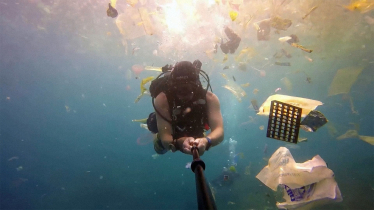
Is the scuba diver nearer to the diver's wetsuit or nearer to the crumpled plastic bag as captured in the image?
the diver's wetsuit

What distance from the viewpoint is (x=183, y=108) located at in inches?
155

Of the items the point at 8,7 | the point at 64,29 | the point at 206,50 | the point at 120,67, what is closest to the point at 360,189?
the point at 206,50

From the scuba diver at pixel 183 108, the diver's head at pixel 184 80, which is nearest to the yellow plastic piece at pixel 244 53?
the scuba diver at pixel 183 108

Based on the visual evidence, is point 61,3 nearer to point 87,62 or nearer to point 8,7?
point 8,7

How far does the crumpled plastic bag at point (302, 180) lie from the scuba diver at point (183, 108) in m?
1.18

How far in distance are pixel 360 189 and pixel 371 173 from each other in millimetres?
5651

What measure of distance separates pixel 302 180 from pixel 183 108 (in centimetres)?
253

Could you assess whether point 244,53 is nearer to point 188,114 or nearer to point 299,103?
point 299,103

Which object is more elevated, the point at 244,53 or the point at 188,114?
the point at 188,114

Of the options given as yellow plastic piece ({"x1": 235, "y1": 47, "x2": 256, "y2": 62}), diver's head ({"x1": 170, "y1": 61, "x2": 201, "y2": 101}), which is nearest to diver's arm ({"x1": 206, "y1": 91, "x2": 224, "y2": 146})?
diver's head ({"x1": 170, "y1": 61, "x2": 201, "y2": 101})

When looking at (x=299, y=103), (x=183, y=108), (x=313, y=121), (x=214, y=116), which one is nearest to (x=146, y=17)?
(x=183, y=108)

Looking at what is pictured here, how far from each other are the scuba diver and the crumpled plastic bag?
118 cm

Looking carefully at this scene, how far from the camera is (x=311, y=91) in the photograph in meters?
49.6

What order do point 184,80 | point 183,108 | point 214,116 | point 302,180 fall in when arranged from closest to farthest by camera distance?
point 302,180, point 184,80, point 183,108, point 214,116
